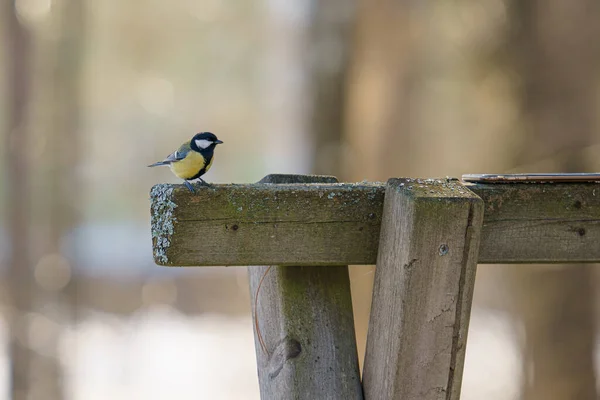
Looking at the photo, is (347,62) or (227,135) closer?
(347,62)

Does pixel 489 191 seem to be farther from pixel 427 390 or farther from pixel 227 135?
pixel 227 135

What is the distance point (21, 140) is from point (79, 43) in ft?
4.44

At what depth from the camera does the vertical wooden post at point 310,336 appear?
1.18 m

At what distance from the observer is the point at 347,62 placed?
546 centimetres

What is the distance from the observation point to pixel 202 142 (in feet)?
7.20

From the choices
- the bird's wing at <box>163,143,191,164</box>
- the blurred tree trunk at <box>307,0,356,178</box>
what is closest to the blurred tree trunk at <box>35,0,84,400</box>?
the blurred tree trunk at <box>307,0,356,178</box>

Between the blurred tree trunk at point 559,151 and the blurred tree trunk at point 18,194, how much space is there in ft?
14.0

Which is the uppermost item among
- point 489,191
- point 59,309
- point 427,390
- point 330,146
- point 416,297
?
point 330,146

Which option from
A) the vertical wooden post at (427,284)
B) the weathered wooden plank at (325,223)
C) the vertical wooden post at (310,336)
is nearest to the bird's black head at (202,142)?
the vertical wooden post at (310,336)

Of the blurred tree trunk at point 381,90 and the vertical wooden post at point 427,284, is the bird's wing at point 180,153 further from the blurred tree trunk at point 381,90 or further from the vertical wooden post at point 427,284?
the blurred tree trunk at point 381,90

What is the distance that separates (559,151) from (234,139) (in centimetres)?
442

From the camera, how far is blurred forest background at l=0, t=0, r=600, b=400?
4.21 metres

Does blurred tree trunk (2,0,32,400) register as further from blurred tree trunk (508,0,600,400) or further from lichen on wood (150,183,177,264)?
lichen on wood (150,183,177,264)

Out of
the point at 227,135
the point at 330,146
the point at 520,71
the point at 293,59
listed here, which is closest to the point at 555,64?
the point at 520,71
